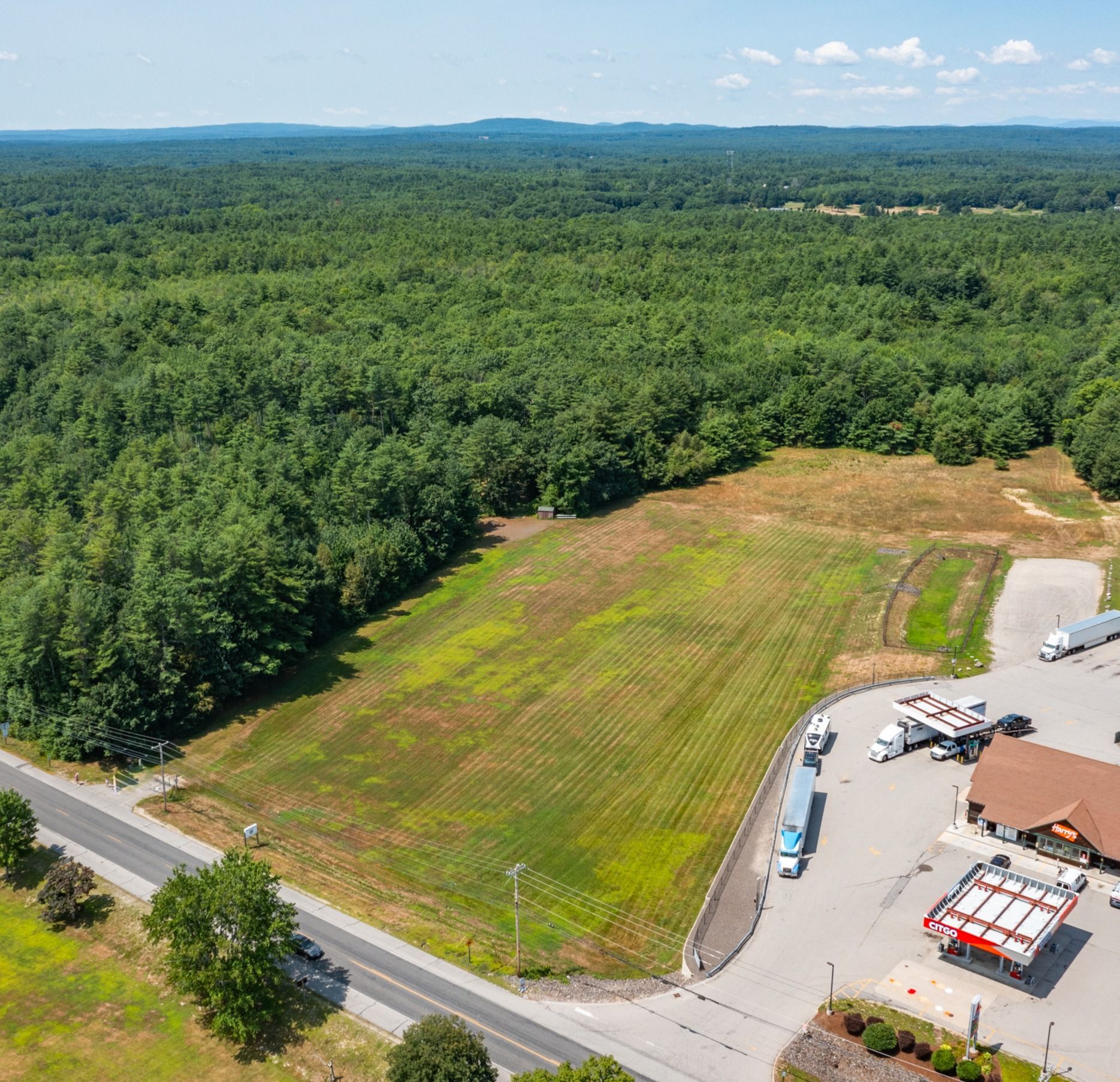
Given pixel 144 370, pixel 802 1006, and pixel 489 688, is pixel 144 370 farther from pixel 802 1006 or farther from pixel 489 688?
pixel 802 1006

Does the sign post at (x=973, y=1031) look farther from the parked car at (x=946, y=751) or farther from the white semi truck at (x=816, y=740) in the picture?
the parked car at (x=946, y=751)

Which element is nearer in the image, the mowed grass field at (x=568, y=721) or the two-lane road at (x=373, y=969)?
the two-lane road at (x=373, y=969)

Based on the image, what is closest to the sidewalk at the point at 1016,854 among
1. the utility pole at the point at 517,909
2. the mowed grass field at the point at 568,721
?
the mowed grass field at the point at 568,721

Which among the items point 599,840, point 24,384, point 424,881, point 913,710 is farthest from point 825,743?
point 24,384

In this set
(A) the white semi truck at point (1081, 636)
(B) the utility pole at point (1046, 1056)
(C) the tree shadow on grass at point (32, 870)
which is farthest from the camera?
(A) the white semi truck at point (1081, 636)

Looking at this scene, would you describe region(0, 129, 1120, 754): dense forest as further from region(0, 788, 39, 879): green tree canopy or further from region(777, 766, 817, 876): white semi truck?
region(777, 766, 817, 876): white semi truck

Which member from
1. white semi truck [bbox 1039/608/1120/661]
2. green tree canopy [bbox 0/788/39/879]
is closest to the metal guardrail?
white semi truck [bbox 1039/608/1120/661]
